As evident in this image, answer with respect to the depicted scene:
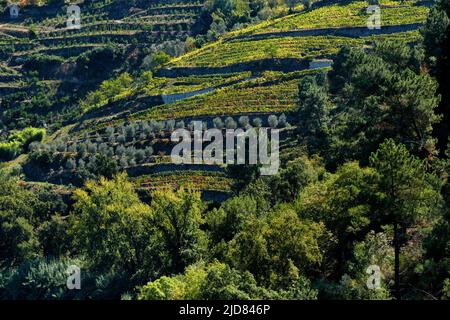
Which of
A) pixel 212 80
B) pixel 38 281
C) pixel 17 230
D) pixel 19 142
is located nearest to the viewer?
pixel 38 281

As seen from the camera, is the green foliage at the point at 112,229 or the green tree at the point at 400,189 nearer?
the green tree at the point at 400,189

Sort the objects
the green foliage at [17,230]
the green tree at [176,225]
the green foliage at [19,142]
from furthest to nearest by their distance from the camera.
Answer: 1. the green foliage at [19,142]
2. the green foliage at [17,230]
3. the green tree at [176,225]

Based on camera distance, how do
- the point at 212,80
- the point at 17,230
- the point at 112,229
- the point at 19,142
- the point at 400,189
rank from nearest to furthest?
1. the point at 400,189
2. the point at 112,229
3. the point at 17,230
4. the point at 212,80
5. the point at 19,142

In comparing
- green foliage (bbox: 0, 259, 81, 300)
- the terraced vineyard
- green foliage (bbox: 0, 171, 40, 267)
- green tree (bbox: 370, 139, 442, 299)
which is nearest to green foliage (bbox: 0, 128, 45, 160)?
the terraced vineyard

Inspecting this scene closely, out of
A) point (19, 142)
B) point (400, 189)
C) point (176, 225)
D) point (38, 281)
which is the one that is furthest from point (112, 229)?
point (19, 142)

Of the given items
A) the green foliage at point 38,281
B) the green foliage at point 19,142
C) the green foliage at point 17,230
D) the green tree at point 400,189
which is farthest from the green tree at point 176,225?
the green foliage at point 19,142

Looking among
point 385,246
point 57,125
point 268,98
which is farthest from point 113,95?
point 385,246

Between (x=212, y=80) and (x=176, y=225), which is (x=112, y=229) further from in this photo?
(x=212, y=80)

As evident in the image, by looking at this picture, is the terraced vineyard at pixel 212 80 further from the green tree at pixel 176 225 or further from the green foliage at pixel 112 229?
the green tree at pixel 176 225

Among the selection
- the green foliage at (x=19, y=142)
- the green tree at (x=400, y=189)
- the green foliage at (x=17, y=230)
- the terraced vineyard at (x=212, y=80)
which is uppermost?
the terraced vineyard at (x=212, y=80)

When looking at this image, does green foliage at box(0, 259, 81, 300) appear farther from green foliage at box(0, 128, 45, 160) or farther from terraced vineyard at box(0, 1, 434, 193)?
green foliage at box(0, 128, 45, 160)

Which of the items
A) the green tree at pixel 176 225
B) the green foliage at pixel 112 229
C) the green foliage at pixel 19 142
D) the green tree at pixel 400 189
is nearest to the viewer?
the green tree at pixel 400 189
